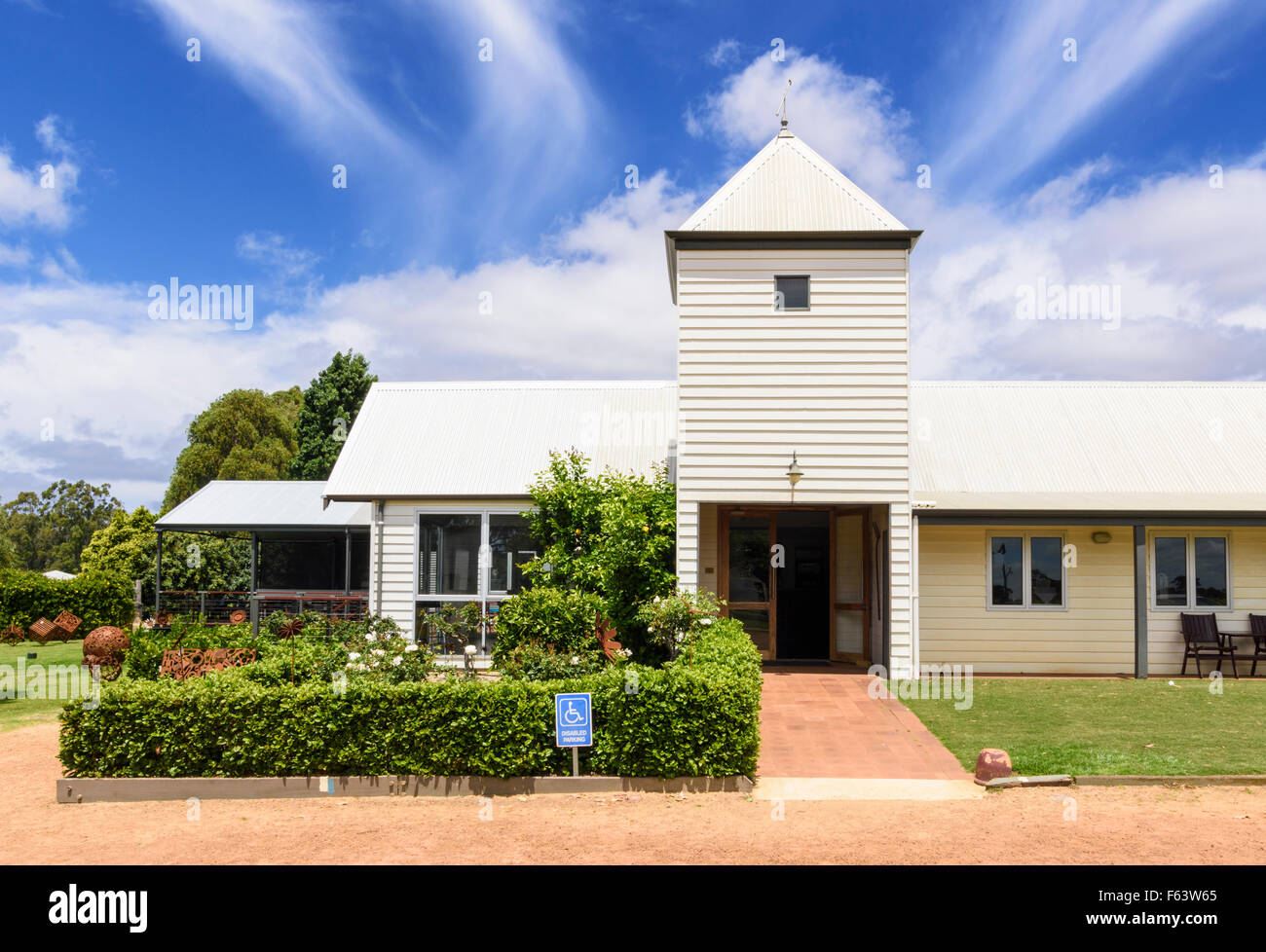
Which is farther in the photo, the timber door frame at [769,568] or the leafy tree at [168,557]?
the leafy tree at [168,557]

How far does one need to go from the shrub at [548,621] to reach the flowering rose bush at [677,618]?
1.00 metres

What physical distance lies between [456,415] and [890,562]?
8663mm

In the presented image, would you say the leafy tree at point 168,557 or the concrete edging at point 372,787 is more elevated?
the leafy tree at point 168,557

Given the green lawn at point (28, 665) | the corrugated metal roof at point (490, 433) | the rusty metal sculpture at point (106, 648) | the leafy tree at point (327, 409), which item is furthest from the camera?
the leafy tree at point (327, 409)

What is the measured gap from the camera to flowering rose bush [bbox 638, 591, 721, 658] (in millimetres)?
10938

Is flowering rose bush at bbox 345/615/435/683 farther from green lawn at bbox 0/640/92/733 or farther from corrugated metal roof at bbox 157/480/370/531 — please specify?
corrugated metal roof at bbox 157/480/370/531

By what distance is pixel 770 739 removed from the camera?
378 inches

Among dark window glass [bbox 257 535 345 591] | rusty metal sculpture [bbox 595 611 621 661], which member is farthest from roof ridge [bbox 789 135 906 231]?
dark window glass [bbox 257 535 345 591]

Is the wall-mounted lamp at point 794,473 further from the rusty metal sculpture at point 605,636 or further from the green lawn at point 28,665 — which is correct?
the green lawn at point 28,665

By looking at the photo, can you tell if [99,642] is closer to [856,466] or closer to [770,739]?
[770,739]

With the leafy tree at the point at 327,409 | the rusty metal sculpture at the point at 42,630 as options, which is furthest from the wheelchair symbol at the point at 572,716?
the leafy tree at the point at 327,409

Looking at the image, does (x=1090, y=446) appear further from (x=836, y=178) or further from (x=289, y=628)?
(x=289, y=628)

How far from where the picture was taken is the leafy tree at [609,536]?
12.6m

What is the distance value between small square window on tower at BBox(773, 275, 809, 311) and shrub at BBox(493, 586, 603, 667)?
5183 millimetres
